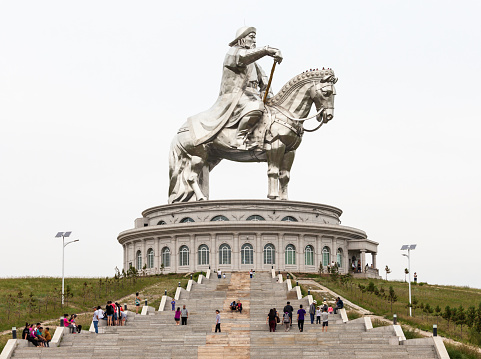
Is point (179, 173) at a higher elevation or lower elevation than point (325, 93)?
lower

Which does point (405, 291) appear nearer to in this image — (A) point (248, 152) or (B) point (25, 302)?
(A) point (248, 152)

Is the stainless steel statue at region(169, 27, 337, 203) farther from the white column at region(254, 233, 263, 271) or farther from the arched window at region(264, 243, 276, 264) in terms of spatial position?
the arched window at region(264, 243, 276, 264)

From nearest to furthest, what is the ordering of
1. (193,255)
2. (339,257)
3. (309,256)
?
(193,255) < (309,256) < (339,257)

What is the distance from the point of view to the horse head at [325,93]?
5175cm

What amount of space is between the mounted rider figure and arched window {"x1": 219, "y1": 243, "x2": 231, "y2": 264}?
6.34 meters

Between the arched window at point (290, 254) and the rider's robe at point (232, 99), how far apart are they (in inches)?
337

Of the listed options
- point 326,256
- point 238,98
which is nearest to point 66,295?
point 238,98

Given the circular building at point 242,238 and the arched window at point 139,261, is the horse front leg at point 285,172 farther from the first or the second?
the arched window at point 139,261

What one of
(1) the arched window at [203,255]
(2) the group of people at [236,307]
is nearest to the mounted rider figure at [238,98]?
(1) the arched window at [203,255]

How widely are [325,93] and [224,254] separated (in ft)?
39.0

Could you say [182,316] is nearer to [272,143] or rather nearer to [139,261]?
[272,143]

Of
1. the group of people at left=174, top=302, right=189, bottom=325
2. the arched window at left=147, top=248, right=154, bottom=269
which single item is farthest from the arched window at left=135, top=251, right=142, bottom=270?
the group of people at left=174, top=302, right=189, bottom=325

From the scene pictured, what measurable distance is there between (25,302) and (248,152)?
60.6 feet

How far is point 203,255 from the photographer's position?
52719mm
